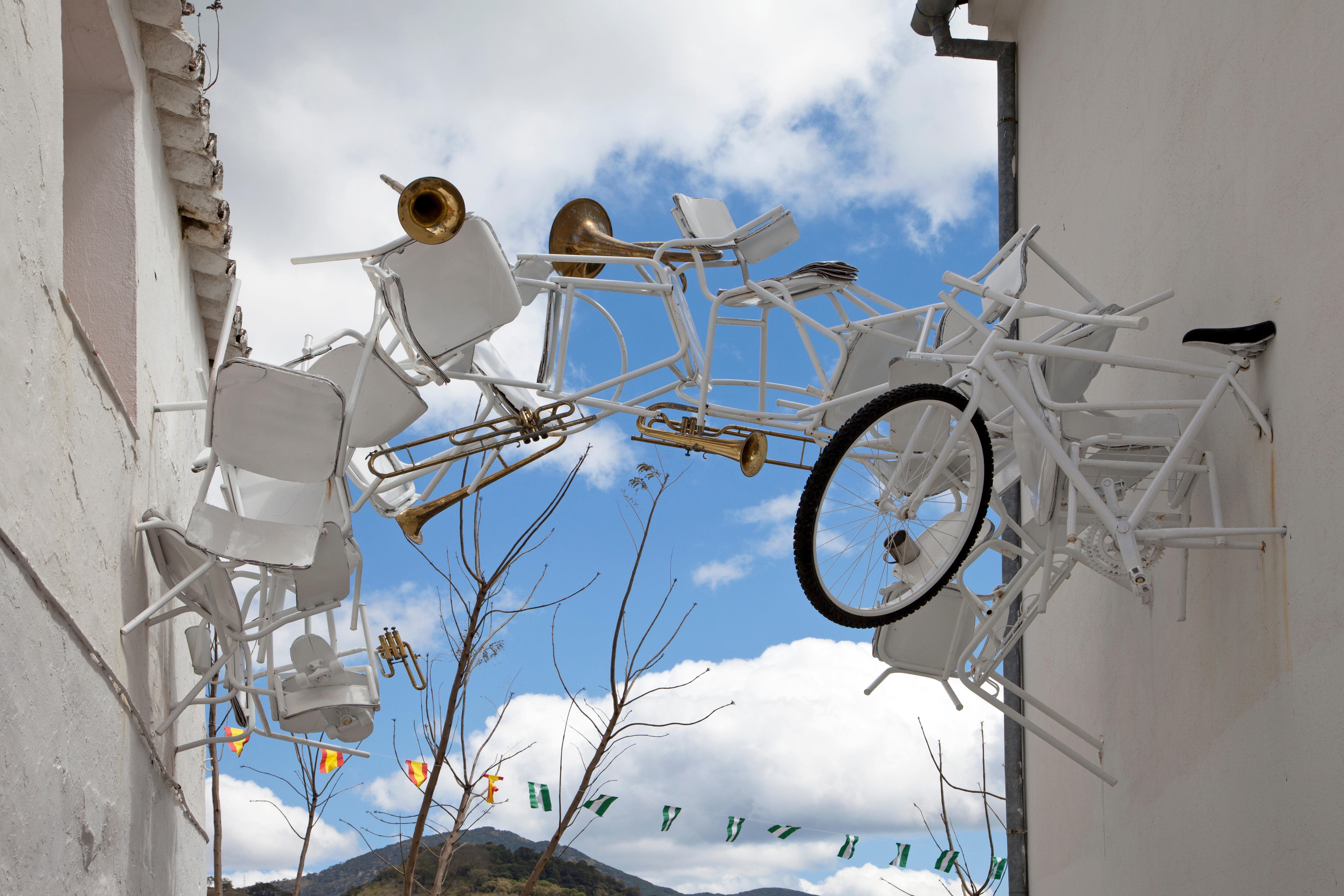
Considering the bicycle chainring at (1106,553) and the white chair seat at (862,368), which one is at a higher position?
the white chair seat at (862,368)

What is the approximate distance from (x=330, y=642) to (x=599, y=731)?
283 centimetres

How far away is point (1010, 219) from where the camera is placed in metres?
7.41

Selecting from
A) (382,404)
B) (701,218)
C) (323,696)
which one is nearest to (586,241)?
(701,218)

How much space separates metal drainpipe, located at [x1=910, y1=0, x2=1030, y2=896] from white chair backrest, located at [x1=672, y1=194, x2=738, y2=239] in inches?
84.7

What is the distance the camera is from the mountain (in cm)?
806

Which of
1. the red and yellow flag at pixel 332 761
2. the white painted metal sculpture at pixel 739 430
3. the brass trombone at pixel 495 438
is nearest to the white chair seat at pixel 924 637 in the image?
the white painted metal sculpture at pixel 739 430

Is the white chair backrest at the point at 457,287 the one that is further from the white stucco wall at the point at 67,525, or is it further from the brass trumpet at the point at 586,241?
the white stucco wall at the point at 67,525

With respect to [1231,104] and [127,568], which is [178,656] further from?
[1231,104]

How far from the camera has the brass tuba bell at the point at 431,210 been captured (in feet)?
14.5

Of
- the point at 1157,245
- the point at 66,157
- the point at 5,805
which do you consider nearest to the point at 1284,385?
the point at 1157,245

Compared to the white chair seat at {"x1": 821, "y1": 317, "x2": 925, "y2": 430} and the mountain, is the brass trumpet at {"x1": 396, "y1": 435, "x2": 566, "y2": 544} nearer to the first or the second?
the white chair seat at {"x1": 821, "y1": 317, "x2": 925, "y2": 430}

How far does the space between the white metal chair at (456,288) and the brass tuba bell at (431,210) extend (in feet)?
0.66

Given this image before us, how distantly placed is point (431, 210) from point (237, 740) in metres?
2.03

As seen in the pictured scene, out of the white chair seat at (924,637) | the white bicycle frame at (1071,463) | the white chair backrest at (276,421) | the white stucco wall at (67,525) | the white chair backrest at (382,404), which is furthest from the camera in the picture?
the white chair seat at (924,637)
